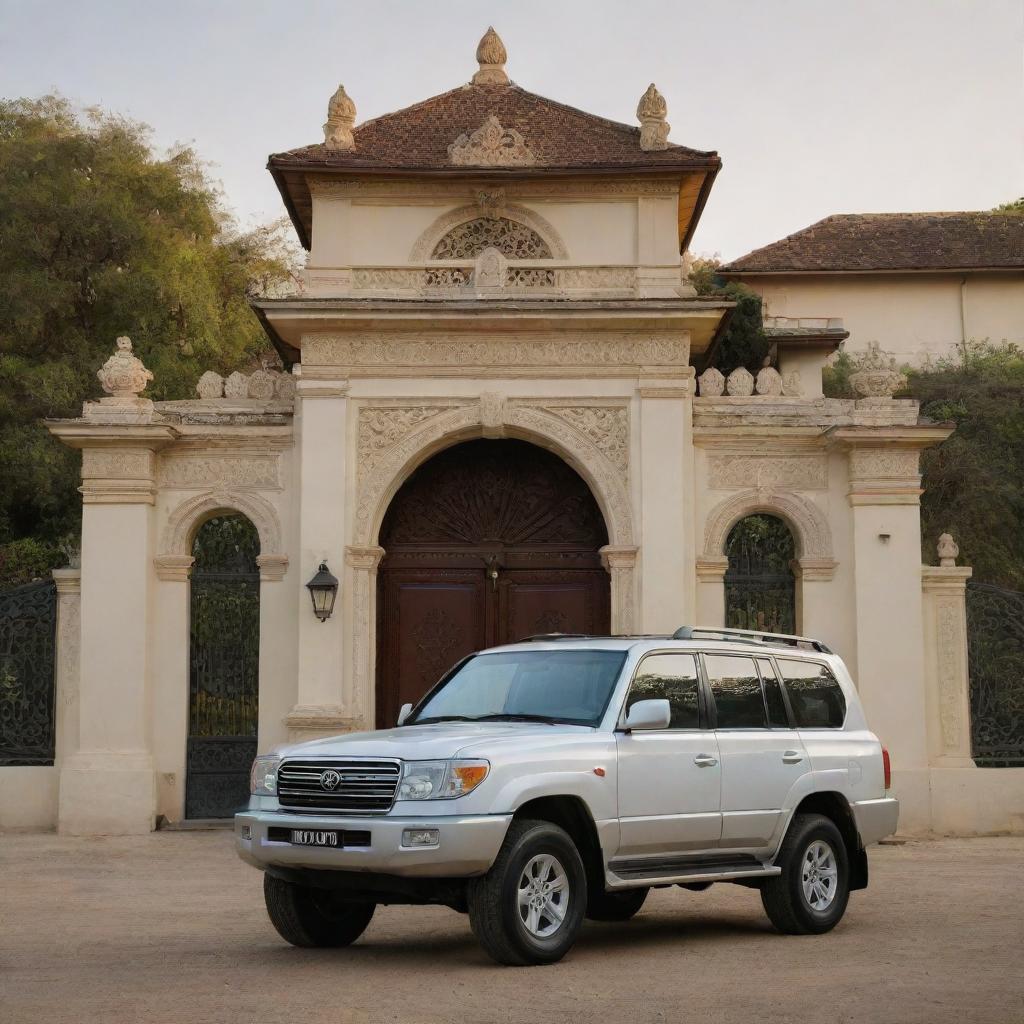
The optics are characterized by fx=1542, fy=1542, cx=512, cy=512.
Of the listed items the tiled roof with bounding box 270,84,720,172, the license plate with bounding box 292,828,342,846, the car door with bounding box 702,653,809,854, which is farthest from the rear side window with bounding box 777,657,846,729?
the tiled roof with bounding box 270,84,720,172

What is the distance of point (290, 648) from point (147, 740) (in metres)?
1.71

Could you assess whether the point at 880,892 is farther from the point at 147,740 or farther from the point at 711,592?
the point at 147,740

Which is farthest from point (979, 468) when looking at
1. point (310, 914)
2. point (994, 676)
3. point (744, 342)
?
point (310, 914)

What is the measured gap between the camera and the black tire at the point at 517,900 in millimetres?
7605

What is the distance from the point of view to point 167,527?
16.0 meters

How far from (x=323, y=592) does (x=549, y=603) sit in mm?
2523

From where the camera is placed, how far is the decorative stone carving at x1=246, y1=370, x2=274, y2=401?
16375mm

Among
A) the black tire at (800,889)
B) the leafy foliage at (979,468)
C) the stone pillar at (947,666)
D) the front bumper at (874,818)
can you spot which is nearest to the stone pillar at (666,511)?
the stone pillar at (947,666)

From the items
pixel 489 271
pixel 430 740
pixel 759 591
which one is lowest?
pixel 430 740

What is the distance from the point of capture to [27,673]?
629 inches

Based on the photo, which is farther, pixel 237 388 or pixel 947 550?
pixel 237 388

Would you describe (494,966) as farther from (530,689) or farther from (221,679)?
(221,679)

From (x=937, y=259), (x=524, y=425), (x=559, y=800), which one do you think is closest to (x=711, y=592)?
(x=524, y=425)

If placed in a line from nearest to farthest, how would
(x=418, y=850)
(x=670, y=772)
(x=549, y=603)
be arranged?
(x=418, y=850) < (x=670, y=772) < (x=549, y=603)
